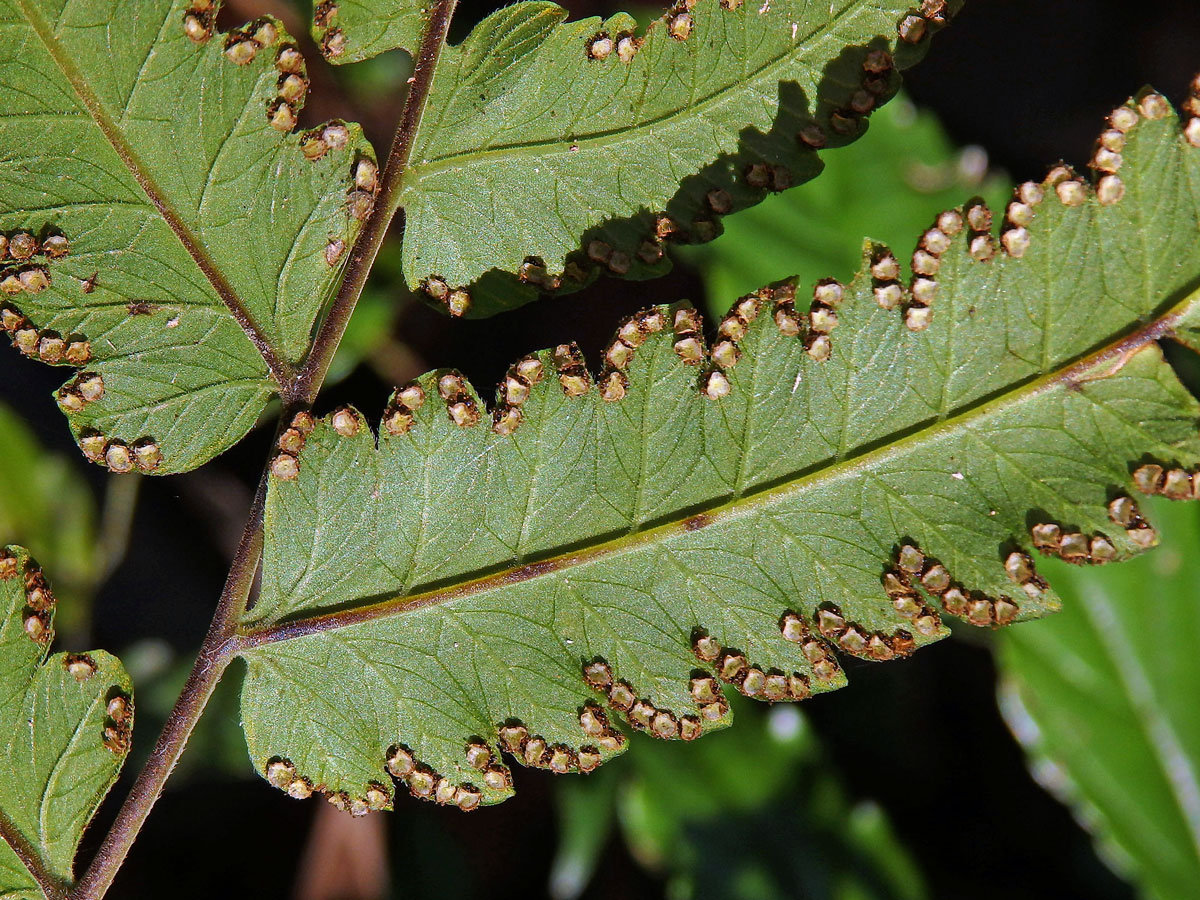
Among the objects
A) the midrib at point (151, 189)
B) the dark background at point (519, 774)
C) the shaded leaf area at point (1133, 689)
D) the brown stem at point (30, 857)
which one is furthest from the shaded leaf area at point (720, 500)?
the dark background at point (519, 774)

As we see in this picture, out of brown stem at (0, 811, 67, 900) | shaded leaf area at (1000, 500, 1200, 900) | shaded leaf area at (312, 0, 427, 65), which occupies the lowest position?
shaded leaf area at (1000, 500, 1200, 900)

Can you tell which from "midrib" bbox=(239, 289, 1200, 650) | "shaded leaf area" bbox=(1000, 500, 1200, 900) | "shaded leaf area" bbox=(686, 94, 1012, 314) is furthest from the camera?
"shaded leaf area" bbox=(686, 94, 1012, 314)

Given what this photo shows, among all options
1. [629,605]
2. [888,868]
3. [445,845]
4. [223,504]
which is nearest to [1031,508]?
[629,605]

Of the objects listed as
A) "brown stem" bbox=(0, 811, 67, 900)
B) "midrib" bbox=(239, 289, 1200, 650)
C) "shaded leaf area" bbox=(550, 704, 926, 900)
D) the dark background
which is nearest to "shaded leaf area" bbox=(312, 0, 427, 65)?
"midrib" bbox=(239, 289, 1200, 650)

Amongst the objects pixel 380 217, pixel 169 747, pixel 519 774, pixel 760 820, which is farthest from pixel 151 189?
pixel 519 774

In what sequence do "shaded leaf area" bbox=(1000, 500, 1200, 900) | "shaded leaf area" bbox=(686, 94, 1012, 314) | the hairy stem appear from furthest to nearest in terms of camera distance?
"shaded leaf area" bbox=(686, 94, 1012, 314), "shaded leaf area" bbox=(1000, 500, 1200, 900), the hairy stem

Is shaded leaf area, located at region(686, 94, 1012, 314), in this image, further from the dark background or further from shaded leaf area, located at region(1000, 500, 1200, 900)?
shaded leaf area, located at region(1000, 500, 1200, 900)
